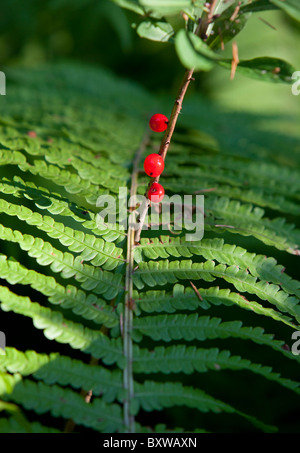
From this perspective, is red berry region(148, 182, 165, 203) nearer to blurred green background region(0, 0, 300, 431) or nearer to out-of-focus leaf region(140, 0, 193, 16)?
out-of-focus leaf region(140, 0, 193, 16)

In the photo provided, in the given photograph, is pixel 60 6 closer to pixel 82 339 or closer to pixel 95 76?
pixel 95 76

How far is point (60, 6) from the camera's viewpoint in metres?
3.00

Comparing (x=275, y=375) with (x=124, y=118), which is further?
(x=124, y=118)

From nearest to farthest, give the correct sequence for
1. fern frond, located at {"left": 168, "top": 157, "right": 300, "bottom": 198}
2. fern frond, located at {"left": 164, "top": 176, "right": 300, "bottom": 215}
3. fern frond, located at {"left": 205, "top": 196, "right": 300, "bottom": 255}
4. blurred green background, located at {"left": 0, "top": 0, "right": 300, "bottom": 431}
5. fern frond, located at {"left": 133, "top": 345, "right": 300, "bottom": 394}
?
fern frond, located at {"left": 133, "top": 345, "right": 300, "bottom": 394} → fern frond, located at {"left": 205, "top": 196, "right": 300, "bottom": 255} → fern frond, located at {"left": 164, "top": 176, "right": 300, "bottom": 215} → fern frond, located at {"left": 168, "top": 157, "right": 300, "bottom": 198} → blurred green background, located at {"left": 0, "top": 0, "right": 300, "bottom": 431}

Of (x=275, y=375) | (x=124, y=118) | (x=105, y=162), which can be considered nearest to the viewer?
(x=275, y=375)

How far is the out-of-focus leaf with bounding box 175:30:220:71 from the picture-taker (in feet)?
2.37

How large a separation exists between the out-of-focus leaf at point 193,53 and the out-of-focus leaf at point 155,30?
0.16 meters

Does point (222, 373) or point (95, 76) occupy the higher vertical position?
point (95, 76)

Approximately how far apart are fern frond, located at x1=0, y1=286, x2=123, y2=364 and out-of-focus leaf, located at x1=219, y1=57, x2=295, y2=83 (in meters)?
0.64

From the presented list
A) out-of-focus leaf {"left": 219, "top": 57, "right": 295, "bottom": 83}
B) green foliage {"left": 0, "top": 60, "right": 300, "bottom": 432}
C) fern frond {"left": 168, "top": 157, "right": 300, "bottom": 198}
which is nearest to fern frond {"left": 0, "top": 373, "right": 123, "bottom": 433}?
green foliage {"left": 0, "top": 60, "right": 300, "bottom": 432}

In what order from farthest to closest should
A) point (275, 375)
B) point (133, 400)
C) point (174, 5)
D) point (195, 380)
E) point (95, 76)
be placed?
point (95, 76), point (195, 380), point (275, 375), point (133, 400), point (174, 5)

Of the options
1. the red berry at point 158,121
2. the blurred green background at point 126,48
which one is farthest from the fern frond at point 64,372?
the blurred green background at point 126,48

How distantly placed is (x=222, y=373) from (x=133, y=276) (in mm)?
909
